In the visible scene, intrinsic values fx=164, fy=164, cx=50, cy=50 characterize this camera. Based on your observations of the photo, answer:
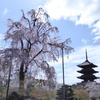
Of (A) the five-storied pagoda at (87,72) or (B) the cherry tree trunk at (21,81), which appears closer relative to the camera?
(B) the cherry tree trunk at (21,81)

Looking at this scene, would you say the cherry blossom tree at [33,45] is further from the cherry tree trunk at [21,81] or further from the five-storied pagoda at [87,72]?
the five-storied pagoda at [87,72]

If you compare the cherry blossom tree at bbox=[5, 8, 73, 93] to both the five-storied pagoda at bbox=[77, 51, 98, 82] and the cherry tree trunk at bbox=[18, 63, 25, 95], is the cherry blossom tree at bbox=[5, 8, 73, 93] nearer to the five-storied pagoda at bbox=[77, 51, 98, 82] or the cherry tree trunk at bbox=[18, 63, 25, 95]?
the cherry tree trunk at bbox=[18, 63, 25, 95]

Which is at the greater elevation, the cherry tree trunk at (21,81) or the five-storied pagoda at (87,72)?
the five-storied pagoda at (87,72)

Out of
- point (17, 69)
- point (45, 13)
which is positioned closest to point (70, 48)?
point (45, 13)

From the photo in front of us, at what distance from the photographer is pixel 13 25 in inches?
660

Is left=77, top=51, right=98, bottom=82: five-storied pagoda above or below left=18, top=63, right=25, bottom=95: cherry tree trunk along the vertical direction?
above

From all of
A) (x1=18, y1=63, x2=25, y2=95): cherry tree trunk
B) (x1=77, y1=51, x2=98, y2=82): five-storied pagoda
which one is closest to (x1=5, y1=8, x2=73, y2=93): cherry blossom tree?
(x1=18, y1=63, x2=25, y2=95): cherry tree trunk

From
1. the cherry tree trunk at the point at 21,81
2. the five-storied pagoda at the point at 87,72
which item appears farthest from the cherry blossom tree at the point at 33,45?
the five-storied pagoda at the point at 87,72

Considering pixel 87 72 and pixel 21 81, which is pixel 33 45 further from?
pixel 87 72

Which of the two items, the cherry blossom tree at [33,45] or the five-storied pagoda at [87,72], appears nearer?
the cherry blossom tree at [33,45]

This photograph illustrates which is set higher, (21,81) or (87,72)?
(87,72)

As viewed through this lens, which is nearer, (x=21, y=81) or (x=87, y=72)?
(x=21, y=81)

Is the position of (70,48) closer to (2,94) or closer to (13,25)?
(13,25)

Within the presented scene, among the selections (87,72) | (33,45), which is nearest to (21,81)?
(33,45)
